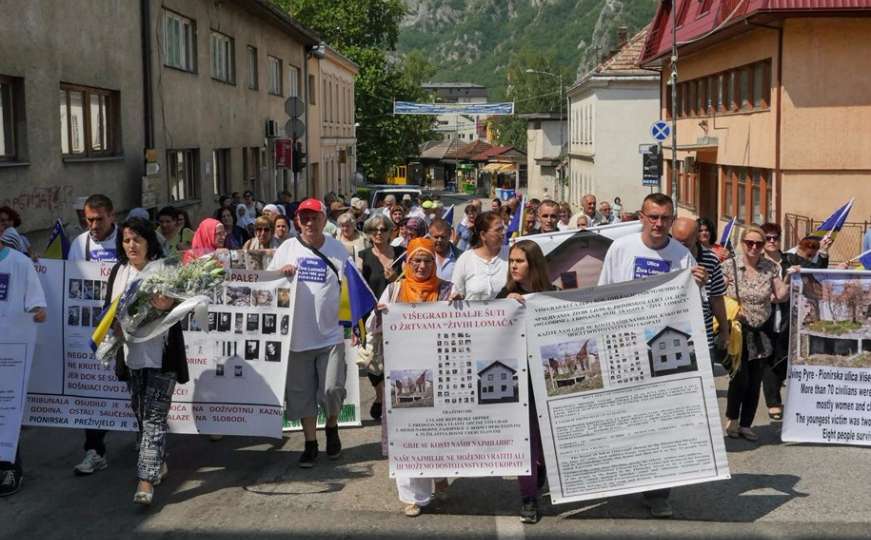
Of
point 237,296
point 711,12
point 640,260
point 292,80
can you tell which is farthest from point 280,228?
point 711,12

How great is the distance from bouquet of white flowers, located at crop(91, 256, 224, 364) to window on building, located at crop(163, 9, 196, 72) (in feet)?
44.3

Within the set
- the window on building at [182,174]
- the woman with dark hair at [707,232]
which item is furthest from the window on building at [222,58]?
the woman with dark hair at [707,232]

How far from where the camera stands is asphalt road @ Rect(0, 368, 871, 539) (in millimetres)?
6500

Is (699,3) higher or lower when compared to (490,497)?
higher

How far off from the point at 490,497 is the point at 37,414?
129 inches

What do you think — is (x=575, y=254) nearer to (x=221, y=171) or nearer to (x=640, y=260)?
(x=640, y=260)

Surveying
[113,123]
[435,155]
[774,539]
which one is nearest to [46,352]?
[774,539]

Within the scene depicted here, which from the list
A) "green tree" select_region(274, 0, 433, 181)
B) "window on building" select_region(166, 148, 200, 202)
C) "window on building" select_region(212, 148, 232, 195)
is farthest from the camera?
"green tree" select_region(274, 0, 433, 181)

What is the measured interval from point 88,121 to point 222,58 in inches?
366

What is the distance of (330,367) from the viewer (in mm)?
8070

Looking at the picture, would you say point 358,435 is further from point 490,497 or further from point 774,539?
point 774,539

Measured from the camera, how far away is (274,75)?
32281 millimetres

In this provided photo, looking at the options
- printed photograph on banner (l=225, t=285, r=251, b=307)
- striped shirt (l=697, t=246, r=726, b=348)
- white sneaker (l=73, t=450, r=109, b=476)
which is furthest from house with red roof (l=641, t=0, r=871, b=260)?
white sneaker (l=73, t=450, r=109, b=476)

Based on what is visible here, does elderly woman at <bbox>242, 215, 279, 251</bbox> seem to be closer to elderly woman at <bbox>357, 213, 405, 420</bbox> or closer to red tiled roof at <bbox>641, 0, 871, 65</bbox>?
elderly woman at <bbox>357, 213, 405, 420</bbox>
